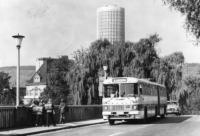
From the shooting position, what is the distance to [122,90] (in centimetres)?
2720

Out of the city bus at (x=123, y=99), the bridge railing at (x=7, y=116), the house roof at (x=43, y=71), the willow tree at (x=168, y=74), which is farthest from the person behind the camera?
the house roof at (x=43, y=71)

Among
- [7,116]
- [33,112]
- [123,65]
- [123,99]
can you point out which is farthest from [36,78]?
[7,116]

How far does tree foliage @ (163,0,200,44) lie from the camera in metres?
20.5

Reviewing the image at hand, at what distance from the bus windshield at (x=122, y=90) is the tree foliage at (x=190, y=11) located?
6.56 metres

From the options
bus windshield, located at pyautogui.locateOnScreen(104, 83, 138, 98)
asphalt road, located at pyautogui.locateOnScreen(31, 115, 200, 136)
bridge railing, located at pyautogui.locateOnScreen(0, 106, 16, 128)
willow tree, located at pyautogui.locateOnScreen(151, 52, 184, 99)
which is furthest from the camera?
willow tree, located at pyautogui.locateOnScreen(151, 52, 184, 99)

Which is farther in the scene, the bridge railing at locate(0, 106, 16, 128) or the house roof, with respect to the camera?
the house roof

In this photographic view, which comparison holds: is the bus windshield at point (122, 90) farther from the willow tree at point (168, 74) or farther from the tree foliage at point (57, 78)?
the tree foliage at point (57, 78)

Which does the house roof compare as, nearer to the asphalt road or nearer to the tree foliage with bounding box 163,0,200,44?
the asphalt road

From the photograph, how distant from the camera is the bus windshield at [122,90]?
2713cm

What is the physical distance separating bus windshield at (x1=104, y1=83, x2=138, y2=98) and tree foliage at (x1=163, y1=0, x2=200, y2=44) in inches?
258

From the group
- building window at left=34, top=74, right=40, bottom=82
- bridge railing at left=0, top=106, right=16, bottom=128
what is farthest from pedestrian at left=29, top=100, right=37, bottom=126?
building window at left=34, top=74, right=40, bottom=82

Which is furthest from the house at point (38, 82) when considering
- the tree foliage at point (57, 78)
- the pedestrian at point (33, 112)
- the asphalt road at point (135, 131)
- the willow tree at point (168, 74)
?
the asphalt road at point (135, 131)

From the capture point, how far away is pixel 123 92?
27.2 meters

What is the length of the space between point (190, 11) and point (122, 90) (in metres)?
8.05
